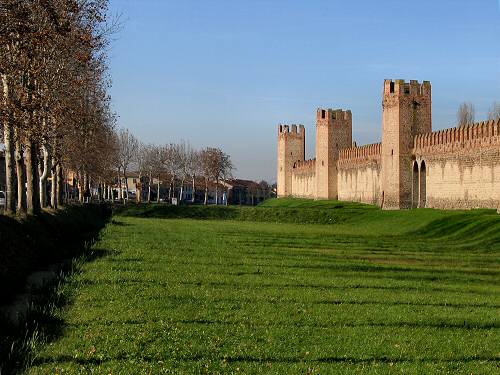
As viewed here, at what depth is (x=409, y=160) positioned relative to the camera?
48.9 meters

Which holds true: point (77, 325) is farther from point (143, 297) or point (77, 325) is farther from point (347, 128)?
point (347, 128)

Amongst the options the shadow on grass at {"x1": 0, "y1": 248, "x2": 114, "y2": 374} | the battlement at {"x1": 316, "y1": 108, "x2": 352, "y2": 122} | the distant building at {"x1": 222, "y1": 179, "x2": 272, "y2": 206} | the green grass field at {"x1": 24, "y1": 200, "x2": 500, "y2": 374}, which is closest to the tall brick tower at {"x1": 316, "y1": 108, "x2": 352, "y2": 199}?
the battlement at {"x1": 316, "y1": 108, "x2": 352, "y2": 122}

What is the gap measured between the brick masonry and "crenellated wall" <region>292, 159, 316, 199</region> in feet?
8.24

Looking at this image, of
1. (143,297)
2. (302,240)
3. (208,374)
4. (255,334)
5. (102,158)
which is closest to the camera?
(208,374)

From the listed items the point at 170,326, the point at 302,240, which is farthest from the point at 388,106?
the point at 170,326

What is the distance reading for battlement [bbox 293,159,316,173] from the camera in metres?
77.9

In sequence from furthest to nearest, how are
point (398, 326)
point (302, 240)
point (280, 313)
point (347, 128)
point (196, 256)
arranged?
point (347, 128), point (302, 240), point (196, 256), point (280, 313), point (398, 326)

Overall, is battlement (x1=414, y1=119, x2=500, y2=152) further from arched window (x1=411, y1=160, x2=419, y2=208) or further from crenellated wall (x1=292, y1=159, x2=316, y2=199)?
crenellated wall (x1=292, y1=159, x2=316, y2=199)

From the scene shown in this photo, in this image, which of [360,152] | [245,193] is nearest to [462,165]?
[360,152]

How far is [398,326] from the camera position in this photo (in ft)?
29.3

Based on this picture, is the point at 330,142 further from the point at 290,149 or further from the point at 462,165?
the point at 462,165

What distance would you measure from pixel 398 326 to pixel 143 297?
382cm

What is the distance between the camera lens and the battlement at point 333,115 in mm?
69812

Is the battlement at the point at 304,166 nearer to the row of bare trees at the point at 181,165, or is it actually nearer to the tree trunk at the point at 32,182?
the row of bare trees at the point at 181,165
